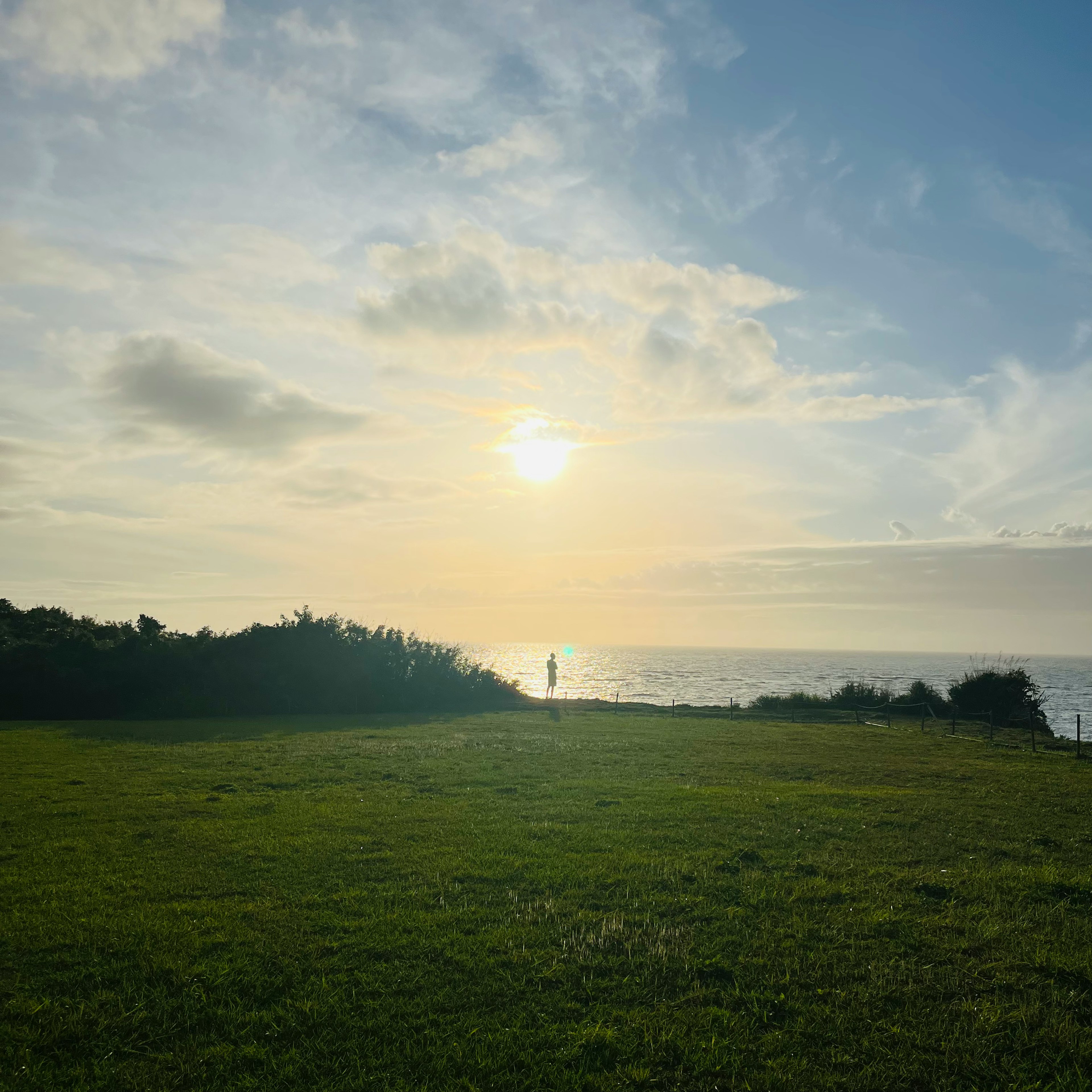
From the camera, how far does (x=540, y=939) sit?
30.6 ft

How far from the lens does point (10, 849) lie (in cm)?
1330

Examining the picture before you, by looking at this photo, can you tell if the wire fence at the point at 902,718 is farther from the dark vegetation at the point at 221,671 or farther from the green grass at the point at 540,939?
the green grass at the point at 540,939

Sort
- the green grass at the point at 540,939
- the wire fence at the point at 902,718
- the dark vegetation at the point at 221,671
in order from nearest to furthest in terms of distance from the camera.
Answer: the green grass at the point at 540,939
the wire fence at the point at 902,718
the dark vegetation at the point at 221,671

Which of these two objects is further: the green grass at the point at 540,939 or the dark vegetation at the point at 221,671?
A: the dark vegetation at the point at 221,671

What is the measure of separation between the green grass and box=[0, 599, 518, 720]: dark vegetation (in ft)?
104

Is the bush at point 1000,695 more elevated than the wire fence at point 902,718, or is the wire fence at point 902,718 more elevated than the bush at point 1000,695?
the bush at point 1000,695

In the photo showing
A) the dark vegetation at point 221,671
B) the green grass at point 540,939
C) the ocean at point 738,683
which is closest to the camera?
the green grass at point 540,939

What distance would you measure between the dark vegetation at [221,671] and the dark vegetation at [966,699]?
2314 centimetres

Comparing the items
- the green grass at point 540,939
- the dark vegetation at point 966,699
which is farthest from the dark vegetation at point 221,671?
the green grass at point 540,939

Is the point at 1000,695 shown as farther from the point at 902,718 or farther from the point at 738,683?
the point at 738,683

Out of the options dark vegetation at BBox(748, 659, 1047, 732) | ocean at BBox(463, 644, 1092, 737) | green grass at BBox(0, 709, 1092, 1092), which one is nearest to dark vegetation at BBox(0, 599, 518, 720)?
ocean at BBox(463, 644, 1092, 737)

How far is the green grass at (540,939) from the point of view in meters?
6.77

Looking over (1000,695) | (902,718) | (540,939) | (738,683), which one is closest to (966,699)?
(1000,695)

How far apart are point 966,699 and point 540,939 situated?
52.5 metres
